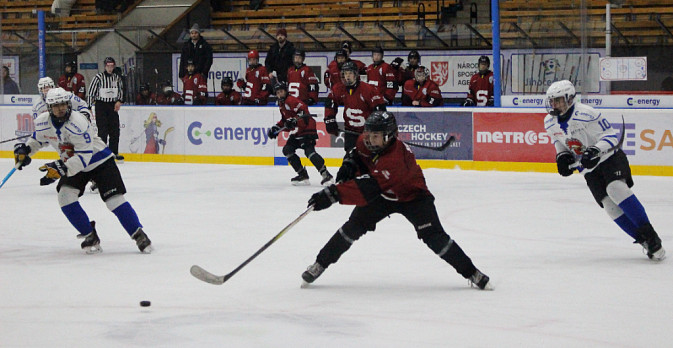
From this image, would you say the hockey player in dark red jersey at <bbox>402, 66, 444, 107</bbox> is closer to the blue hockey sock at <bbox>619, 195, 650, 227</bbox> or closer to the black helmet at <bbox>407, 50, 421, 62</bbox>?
the black helmet at <bbox>407, 50, 421, 62</bbox>

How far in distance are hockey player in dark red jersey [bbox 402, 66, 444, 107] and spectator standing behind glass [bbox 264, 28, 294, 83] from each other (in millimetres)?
1977

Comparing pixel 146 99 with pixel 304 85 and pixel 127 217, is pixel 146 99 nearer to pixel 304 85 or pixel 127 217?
pixel 304 85

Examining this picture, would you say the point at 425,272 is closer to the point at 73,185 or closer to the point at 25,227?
the point at 73,185

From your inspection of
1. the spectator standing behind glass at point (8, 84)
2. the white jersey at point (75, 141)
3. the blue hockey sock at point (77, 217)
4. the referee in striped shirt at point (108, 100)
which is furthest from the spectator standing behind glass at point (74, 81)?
the blue hockey sock at point (77, 217)

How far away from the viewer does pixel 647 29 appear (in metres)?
12.0

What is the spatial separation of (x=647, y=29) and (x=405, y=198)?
7.63m

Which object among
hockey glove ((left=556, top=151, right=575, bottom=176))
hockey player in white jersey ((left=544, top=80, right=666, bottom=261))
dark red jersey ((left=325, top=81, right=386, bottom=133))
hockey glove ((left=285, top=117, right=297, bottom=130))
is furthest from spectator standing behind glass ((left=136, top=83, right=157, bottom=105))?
hockey glove ((left=556, top=151, right=575, bottom=176))

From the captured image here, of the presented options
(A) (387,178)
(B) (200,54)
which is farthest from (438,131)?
(A) (387,178)

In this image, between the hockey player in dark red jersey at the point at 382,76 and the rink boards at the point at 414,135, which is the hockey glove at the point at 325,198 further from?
the hockey player in dark red jersey at the point at 382,76

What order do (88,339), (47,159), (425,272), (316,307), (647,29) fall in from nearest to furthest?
(88,339) < (316,307) < (425,272) < (647,29) < (47,159)

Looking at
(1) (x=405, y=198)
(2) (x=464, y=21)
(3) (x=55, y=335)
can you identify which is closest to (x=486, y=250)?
(1) (x=405, y=198)

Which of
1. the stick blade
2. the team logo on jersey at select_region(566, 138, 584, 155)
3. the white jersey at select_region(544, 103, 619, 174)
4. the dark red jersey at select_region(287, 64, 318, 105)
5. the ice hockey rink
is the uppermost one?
the dark red jersey at select_region(287, 64, 318, 105)

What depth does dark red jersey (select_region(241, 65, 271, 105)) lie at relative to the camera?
46.0ft

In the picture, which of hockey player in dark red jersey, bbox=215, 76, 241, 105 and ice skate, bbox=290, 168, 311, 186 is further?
hockey player in dark red jersey, bbox=215, 76, 241, 105
